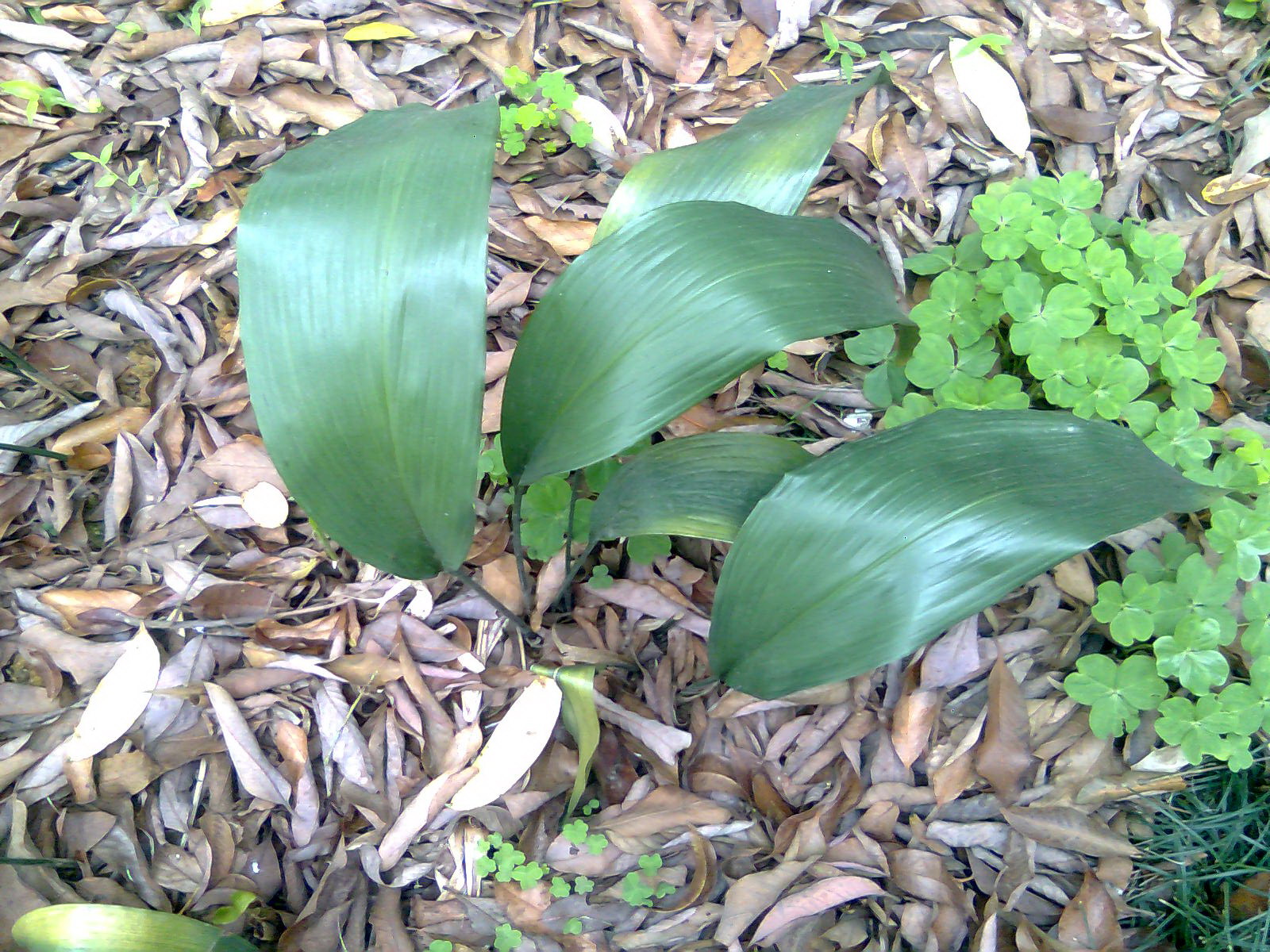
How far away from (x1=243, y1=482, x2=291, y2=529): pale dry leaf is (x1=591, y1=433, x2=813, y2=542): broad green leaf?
1.72 ft

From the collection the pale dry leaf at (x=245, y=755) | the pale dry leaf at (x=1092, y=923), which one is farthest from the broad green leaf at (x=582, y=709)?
the pale dry leaf at (x=1092, y=923)

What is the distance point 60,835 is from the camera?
0.99 m

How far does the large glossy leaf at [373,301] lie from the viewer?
646 millimetres

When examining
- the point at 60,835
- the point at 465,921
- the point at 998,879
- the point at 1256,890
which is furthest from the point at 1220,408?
the point at 60,835

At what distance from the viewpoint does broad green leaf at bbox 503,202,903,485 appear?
2.24 feet

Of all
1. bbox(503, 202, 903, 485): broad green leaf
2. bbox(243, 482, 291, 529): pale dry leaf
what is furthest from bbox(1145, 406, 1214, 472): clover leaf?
bbox(243, 482, 291, 529): pale dry leaf

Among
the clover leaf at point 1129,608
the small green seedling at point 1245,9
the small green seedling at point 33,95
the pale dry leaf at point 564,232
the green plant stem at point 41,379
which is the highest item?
the small green seedling at point 1245,9

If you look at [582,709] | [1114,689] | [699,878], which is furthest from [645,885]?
[1114,689]

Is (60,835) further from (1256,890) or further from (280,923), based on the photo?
(1256,890)

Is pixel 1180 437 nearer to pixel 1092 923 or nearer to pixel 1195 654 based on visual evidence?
pixel 1195 654

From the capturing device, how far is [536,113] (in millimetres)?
1230

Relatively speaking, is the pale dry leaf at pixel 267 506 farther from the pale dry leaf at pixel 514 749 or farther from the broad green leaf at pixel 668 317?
the broad green leaf at pixel 668 317

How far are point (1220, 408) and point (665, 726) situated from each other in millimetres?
980

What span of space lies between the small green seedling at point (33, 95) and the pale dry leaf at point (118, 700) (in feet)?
2.98
